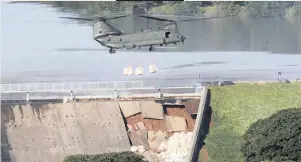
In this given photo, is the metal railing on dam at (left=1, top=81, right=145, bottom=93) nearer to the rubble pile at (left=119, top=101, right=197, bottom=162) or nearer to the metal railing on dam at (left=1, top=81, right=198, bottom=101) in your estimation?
the metal railing on dam at (left=1, top=81, right=198, bottom=101)

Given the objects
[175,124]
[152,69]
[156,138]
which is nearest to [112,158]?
[156,138]

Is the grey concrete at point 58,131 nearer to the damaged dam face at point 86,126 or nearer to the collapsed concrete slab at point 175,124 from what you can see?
the damaged dam face at point 86,126

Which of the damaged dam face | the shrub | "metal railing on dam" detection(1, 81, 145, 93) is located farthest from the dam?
the shrub

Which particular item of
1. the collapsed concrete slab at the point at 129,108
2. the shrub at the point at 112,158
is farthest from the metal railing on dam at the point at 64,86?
the shrub at the point at 112,158

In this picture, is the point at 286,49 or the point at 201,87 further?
the point at 286,49

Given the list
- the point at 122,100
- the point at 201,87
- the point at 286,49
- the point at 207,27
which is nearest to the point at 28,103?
the point at 122,100

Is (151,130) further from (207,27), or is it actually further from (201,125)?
(207,27)
